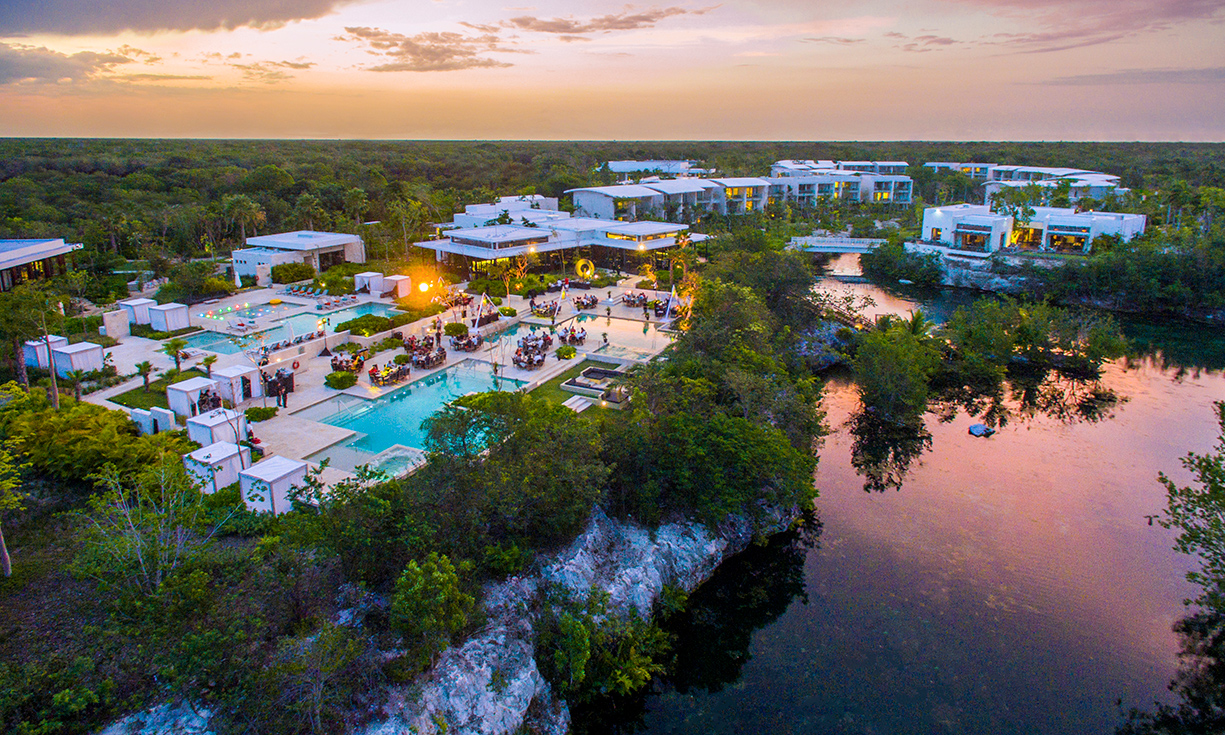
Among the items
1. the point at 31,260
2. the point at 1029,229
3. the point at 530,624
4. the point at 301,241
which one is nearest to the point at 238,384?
the point at 530,624

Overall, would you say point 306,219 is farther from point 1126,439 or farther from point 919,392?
point 1126,439

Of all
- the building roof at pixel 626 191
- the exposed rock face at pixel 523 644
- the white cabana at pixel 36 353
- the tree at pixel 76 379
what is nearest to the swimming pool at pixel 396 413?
the exposed rock face at pixel 523 644

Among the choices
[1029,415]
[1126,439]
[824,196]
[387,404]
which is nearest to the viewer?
[387,404]

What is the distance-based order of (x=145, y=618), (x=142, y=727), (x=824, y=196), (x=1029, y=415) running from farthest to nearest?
1. (x=824, y=196)
2. (x=1029, y=415)
3. (x=145, y=618)
4. (x=142, y=727)

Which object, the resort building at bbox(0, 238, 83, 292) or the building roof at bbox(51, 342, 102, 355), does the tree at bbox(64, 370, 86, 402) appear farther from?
the resort building at bbox(0, 238, 83, 292)

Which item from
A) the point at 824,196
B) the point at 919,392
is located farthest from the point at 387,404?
the point at 824,196

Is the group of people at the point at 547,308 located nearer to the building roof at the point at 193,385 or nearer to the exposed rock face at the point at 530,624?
the building roof at the point at 193,385

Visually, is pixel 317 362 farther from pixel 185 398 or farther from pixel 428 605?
pixel 428 605
